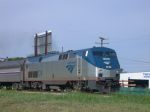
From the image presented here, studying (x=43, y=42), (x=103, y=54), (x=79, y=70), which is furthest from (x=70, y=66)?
(x=43, y=42)

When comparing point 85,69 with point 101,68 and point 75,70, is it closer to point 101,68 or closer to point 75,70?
point 75,70

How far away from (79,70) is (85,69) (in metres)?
0.76

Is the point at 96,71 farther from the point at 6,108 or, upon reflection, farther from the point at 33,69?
the point at 6,108

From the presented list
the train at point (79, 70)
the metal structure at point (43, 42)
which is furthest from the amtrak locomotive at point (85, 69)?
the metal structure at point (43, 42)

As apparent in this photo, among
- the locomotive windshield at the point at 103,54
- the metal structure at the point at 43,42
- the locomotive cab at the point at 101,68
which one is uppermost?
the metal structure at the point at 43,42

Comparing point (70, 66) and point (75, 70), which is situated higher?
point (70, 66)

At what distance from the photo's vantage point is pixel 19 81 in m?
51.4

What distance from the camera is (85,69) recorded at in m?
37.4

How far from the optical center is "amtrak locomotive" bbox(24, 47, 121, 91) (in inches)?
1437

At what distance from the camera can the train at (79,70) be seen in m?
36.6

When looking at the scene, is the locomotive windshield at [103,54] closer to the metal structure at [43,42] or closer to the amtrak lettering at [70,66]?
the amtrak lettering at [70,66]

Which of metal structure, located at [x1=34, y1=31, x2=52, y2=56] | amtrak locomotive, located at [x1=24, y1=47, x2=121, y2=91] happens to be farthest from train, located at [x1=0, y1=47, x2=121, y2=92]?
metal structure, located at [x1=34, y1=31, x2=52, y2=56]

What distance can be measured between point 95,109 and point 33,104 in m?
3.99

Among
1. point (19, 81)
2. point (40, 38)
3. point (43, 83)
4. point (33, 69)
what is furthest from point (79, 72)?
point (40, 38)
